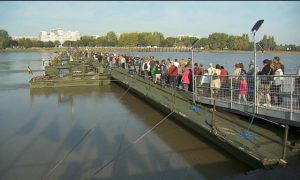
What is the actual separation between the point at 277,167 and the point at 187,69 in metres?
8.56

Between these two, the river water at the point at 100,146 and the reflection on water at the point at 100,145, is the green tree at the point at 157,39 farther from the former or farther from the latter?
the river water at the point at 100,146

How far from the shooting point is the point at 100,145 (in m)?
9.86

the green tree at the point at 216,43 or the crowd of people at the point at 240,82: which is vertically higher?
the green tree at the point at 216,43

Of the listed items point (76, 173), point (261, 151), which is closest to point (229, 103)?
point (261, 151)

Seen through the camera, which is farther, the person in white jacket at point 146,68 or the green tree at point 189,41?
the person in white jacket at point 146,68

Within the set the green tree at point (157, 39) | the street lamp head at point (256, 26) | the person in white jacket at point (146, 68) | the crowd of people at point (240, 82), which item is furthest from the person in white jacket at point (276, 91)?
the green tree at point (157, 39)

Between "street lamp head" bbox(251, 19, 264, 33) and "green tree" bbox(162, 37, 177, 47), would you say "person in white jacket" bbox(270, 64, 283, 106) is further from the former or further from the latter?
"green tree" bbox(162, 37, 177, 47)

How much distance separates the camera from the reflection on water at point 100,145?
25.9 ft

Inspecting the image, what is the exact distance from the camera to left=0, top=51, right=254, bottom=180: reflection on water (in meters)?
7.89

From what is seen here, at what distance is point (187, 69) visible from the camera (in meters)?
14.9

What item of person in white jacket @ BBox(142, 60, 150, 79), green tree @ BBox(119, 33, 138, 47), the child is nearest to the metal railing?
the child

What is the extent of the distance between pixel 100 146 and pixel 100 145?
0.10 meters

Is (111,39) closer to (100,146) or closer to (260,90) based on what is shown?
(100,146)

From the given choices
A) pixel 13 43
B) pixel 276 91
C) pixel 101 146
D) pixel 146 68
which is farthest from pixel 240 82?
pixel 13 43
